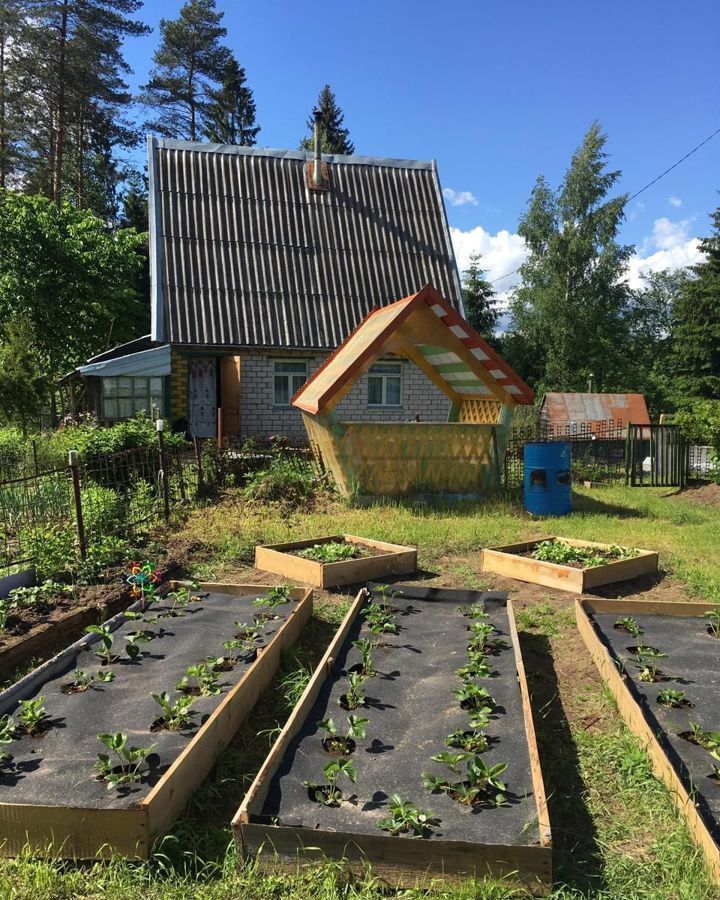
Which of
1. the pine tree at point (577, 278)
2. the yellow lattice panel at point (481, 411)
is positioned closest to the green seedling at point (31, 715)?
the yellow lattice panel at point (481, 411)

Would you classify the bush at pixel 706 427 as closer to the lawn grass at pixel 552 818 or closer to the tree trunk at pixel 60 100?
the lawn grass at pixel 552 818

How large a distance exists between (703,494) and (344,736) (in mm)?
10967

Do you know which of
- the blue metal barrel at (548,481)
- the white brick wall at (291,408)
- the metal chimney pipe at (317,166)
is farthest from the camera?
the metal chimney pipe at (317,166)

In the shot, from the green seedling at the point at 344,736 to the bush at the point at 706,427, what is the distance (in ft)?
37.7

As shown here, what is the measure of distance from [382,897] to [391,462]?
24.2 feet

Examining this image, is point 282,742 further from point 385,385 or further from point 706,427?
point 385,385

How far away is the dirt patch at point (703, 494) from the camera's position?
11.6m

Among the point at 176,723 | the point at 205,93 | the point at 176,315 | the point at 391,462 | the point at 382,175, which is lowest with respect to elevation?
the point at 176,723

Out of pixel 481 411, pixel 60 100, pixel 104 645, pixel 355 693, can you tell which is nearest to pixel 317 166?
pixel 481 411

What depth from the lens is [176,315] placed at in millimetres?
15055

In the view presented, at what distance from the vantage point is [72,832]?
8.71 feet

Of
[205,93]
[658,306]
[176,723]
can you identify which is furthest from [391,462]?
[658,306]

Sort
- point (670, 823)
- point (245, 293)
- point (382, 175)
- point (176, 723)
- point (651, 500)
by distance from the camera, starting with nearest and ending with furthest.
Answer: point (670, 823), point (176, 723), point (651, 500), point (245, 293), point (382, 175)

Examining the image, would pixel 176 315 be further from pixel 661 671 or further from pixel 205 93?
pixel 205 93
